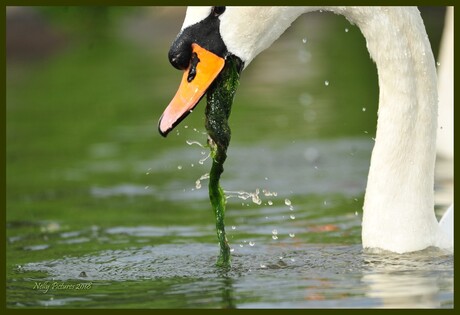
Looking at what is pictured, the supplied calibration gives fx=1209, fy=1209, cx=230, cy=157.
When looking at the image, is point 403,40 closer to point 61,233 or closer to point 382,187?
point 382,187

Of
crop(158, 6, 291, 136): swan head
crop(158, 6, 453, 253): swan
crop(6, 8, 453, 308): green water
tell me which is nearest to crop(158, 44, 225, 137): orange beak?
crop(158, 6, 291, 136): swan head

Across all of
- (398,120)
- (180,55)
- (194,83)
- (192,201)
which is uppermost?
(180,55)

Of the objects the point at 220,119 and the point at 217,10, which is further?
the point at 220,119

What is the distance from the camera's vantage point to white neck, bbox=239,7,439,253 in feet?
21.6

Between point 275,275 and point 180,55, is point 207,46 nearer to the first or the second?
point 180,55

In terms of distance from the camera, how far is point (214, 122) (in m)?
6.49

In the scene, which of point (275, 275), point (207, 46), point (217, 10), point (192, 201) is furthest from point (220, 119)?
point (192, 201)

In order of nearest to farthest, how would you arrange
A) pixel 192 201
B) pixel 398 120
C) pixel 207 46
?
pixel 207 46
pixel 398 120
pixel 192 201

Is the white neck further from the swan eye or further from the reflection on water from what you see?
the swan eye

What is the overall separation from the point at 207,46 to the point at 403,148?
135cm

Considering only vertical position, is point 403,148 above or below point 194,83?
below

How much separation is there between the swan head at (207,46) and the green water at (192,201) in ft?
2.21

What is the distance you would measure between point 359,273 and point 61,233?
292 cm

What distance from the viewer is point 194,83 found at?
616 cm
